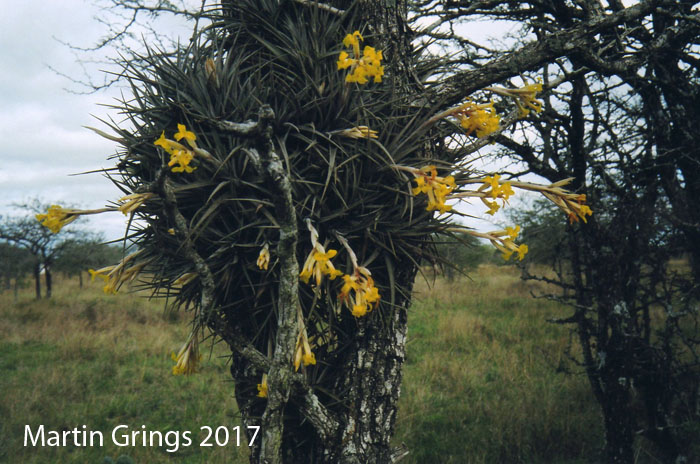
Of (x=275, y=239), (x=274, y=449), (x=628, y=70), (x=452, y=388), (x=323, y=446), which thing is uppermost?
(x=628, y=70)

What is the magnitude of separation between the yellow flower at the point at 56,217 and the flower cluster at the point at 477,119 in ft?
4.94

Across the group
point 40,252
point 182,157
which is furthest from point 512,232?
point 40,252

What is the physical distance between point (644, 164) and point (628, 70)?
147 cm


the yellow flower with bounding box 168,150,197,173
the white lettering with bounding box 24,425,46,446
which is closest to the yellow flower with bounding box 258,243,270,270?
the yellow flower with bounding box 168,150,197,173

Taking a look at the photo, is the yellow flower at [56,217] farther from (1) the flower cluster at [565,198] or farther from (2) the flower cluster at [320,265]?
(1) the flower cluster at [565,198]

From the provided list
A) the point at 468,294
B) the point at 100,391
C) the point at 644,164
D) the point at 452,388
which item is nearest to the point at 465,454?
the point at 452,388

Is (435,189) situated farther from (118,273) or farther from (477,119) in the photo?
(118,273)

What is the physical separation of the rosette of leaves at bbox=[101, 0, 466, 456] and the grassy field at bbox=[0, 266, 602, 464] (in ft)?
2.01

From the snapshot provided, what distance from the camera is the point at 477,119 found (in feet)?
6.06

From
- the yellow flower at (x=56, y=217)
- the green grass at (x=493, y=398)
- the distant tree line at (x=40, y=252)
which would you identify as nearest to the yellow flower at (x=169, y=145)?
the yellow flower at (x=56, y=217)

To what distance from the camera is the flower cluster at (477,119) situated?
184cm

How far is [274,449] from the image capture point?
1622 millimetres

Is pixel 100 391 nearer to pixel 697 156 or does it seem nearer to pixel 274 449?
pixel 274 449

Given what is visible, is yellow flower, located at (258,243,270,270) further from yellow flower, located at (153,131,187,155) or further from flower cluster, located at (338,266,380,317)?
yellow flower, located at (153,131,187,155)
